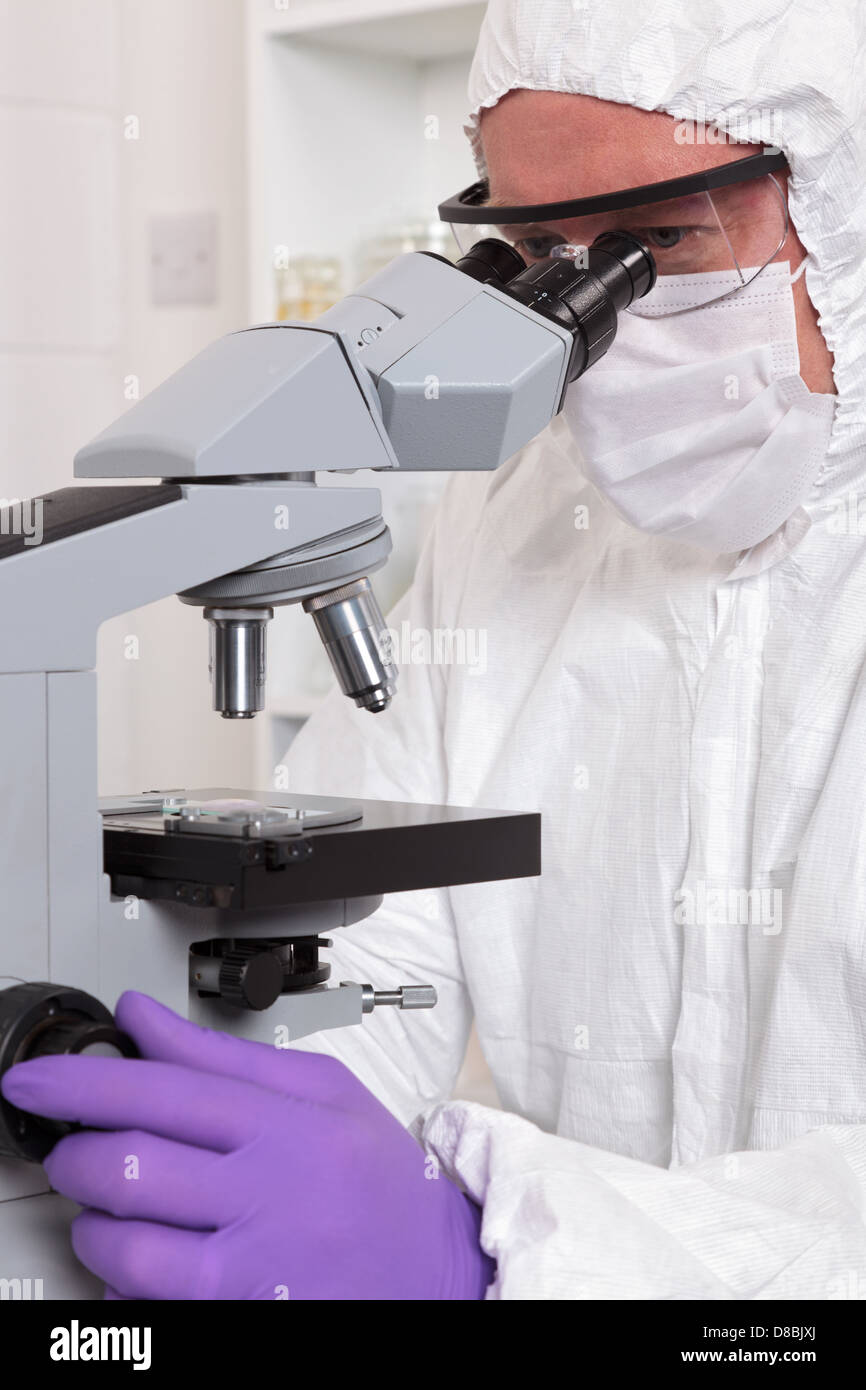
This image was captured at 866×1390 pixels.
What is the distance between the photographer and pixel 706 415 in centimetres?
114

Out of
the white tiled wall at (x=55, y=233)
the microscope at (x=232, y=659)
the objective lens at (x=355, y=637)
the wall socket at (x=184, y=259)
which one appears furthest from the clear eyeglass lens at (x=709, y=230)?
the white tiled wall at (x=55, y=233)

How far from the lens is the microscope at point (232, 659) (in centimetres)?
69

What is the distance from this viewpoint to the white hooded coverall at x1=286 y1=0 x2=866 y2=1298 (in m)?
1.05

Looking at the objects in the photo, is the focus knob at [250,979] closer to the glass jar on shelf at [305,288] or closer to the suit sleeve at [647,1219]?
the suit sleeve at [647,1219]

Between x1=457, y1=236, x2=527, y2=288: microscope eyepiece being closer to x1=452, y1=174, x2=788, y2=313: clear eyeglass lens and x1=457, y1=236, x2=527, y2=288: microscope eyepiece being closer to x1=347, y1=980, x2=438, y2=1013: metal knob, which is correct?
x1=452, y1=174, x2=788, y2=313: clear eyeglass lens

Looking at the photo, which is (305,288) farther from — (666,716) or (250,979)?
(250,979)

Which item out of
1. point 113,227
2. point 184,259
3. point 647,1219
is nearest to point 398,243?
point 184,259

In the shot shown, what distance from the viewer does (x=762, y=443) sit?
3.74 feet

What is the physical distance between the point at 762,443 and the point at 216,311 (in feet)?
4.27

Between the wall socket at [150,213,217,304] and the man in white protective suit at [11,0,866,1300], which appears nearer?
the man in white protective suit at [11,0,866,1300]

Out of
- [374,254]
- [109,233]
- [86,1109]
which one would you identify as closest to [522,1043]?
[86,1109]

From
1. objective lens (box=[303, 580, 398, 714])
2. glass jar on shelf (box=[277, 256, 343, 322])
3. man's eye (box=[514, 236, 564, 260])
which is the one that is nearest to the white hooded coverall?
man's eye (box=[514, 236, 564, 260])

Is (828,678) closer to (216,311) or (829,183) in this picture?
(829,183)

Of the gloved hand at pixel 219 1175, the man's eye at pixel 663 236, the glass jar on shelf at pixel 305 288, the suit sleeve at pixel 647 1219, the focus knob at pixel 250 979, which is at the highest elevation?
the glass jar on shelf at pixel 305 288
